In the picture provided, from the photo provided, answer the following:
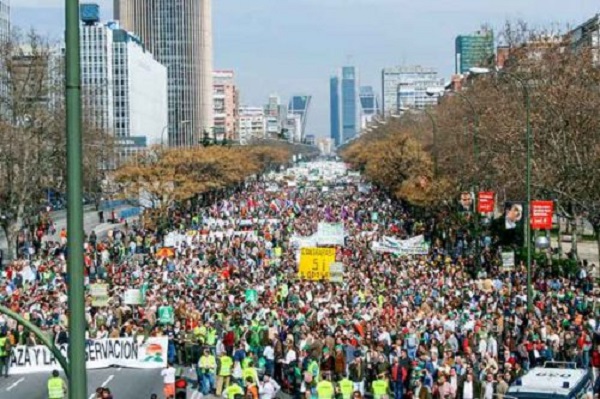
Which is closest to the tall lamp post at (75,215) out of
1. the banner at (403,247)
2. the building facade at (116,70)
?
the banner at (403,247)

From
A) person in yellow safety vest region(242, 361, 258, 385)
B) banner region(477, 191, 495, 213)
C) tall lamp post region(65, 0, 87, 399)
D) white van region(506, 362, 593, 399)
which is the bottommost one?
person in yellow safety vest region(242, 361, 258, 385)

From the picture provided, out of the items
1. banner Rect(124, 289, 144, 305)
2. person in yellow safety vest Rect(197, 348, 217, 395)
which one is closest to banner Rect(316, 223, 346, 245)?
banner Rect(124, 289, 144, 305)

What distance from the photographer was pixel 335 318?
2838 cm

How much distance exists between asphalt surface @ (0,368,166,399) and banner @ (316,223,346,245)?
20.3 m

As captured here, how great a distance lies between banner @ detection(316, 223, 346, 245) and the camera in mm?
47312

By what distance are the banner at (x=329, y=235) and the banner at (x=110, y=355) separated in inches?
781

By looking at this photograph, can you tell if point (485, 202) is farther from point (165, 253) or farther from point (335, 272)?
point (165, 253)

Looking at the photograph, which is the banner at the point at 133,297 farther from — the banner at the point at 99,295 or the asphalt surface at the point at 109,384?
the asphalt surface at the point at 109,384

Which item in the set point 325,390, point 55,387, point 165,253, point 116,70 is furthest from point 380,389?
point 116,70

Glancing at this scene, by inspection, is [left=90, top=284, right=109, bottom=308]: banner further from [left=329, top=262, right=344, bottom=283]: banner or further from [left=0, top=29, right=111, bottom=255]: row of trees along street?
[left=0, top=29, right=111, bottom=255]: row of trees along street

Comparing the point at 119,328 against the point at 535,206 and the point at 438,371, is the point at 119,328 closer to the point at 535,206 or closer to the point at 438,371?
the point at 438,371

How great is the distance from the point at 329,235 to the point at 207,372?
906 inches

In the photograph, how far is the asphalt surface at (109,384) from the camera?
24.7 m

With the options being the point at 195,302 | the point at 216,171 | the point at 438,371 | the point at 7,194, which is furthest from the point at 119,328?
the point at 216,171
